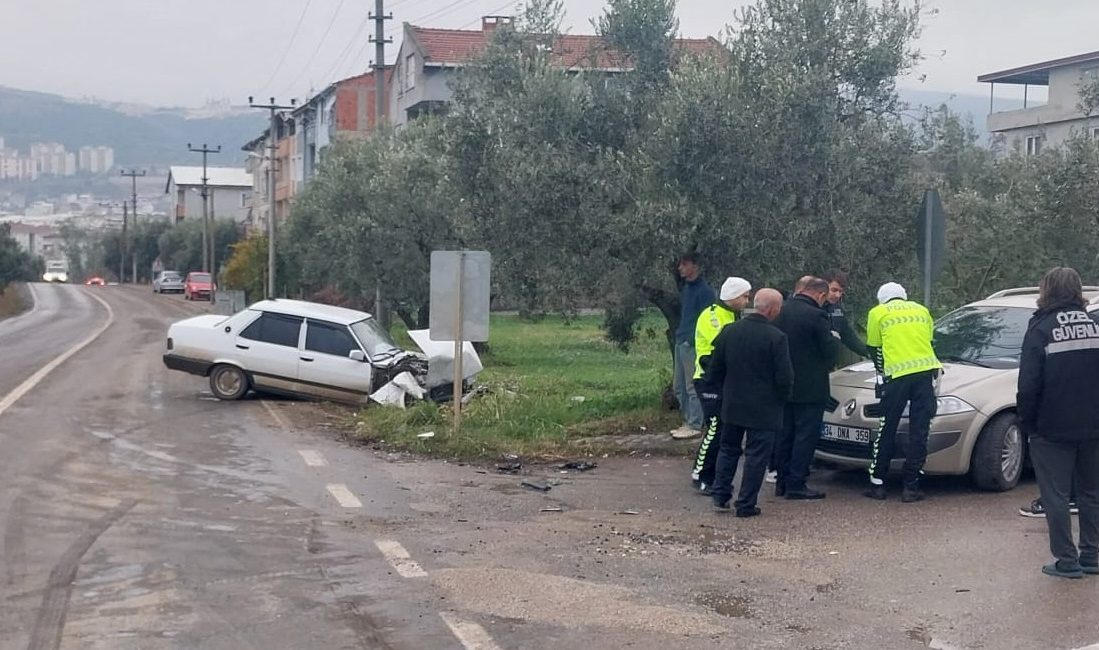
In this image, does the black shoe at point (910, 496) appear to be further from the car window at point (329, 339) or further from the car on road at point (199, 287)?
the car on road at point (199, 287)

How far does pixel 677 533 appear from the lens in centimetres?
926

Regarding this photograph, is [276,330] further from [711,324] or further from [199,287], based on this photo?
[199,287]

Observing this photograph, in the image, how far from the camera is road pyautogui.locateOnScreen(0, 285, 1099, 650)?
6.61 meters

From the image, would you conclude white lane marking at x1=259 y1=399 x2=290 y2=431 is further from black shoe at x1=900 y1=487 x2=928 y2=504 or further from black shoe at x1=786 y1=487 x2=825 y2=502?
black shoe at x1=900 y1=487 x2=928 y2=504

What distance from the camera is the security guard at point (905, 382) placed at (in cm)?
1016

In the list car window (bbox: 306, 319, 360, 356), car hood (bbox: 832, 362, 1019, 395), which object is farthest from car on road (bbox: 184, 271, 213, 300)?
car hood (bbox: 832, 362, 1019, 395)

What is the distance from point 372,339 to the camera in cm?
1883

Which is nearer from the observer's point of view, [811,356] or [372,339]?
[811,356]

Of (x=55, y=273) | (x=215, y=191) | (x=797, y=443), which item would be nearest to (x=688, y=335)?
(x=797, y=443)

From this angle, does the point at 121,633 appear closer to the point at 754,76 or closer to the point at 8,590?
the point at 8,590

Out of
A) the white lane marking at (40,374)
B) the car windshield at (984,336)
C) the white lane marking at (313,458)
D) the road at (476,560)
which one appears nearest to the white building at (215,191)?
the white lane marking at (40,374)

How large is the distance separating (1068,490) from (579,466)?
5.35m

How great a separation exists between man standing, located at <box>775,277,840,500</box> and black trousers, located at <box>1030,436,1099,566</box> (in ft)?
8.66

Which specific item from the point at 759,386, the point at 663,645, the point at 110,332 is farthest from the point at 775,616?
the point at 110,332
